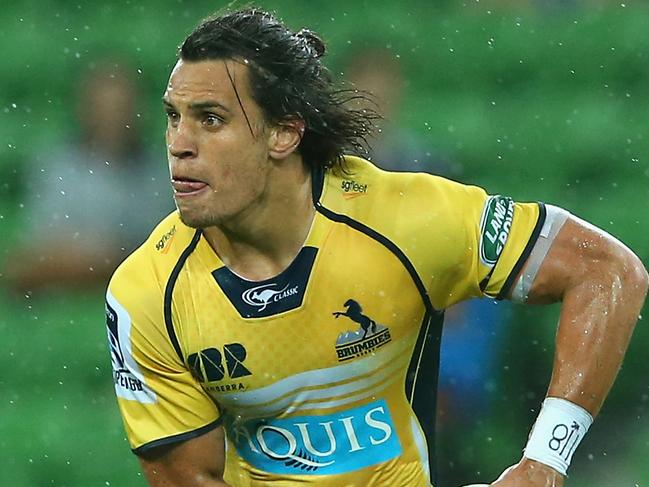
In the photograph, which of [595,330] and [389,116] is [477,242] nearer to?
[595,330]

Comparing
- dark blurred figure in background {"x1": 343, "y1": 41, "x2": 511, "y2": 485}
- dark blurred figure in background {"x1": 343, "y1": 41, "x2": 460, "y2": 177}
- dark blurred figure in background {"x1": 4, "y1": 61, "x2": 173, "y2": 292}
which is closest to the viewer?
dark blurred figure in background {"x1": 343, "y1": 41, "x2": 511, "y2": 485}

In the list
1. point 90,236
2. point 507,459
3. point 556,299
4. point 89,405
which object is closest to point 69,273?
point 90,236

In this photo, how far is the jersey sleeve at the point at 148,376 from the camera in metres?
2.74

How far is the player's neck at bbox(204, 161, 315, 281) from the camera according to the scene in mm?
2791

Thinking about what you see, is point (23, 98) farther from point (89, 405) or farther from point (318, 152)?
point (318, 152)

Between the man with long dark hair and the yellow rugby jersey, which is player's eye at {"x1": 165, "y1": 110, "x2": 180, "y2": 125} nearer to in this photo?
the man with long dark hair

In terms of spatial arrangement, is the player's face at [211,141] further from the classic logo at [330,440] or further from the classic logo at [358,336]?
the classic logo at [330,440]

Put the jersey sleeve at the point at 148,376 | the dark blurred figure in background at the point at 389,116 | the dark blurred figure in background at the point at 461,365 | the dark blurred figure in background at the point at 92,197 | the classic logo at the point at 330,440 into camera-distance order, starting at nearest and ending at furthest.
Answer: the jersey sleeve at the point at 148,376, the classic logo at the point at 330,440, the dark blurred figure in background at the point at 461,365, the dark blurred figure in background at the point at 389,116, the dark blurred figure in background at the point at 92,197

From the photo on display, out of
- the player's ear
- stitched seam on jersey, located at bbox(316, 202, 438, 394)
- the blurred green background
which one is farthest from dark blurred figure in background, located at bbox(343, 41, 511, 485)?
the player's ear

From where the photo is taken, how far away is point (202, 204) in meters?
2.68

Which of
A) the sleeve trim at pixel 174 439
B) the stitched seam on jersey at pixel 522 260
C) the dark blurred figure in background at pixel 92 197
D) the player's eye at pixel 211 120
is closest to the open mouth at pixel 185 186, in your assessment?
the player's eye at pixel 211 120

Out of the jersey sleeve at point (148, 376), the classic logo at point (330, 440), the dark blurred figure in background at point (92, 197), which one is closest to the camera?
the jersey sleeve at point (148, 376)

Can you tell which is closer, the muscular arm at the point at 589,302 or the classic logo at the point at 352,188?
the muscular arm at the point at 589,302

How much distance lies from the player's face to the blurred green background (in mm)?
1891
